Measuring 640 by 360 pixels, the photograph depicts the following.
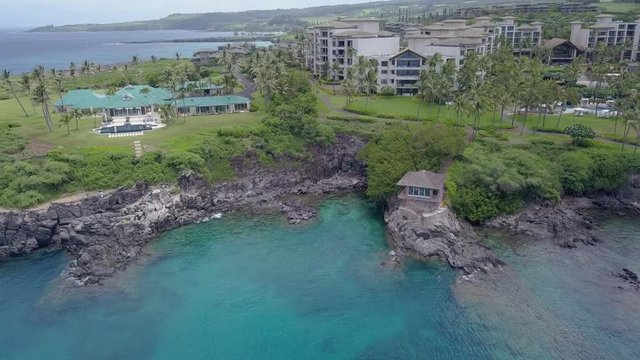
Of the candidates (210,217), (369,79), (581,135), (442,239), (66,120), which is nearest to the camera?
(442,239)

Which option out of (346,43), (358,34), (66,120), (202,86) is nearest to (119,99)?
(66,120)

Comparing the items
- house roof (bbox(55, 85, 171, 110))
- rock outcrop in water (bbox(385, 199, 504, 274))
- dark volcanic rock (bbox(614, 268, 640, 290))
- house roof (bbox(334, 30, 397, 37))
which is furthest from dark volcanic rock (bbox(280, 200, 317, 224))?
house roof (bbox(334, 30, 397, 37))

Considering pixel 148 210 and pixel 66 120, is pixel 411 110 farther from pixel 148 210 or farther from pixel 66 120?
A: pixel 66 120

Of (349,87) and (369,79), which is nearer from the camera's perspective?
(349,87)

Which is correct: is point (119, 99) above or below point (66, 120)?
above

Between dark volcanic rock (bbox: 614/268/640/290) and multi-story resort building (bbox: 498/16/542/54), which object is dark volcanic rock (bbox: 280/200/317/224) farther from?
multi-story resort building (bbox: 498/16/542/54)

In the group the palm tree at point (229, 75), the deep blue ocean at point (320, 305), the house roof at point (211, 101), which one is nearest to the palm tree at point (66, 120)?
the house roof at point (211, 101)
